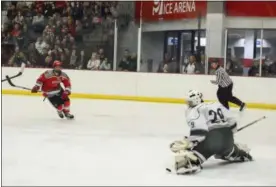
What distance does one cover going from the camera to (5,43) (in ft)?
39.5

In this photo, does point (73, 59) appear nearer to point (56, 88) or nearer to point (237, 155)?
point (56, 88)

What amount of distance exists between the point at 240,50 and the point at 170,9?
2.40m

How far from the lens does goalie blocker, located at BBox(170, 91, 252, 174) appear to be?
13.5ft

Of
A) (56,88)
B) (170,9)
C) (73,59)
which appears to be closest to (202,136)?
(56,88)

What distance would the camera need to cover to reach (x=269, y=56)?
10883 millimetres

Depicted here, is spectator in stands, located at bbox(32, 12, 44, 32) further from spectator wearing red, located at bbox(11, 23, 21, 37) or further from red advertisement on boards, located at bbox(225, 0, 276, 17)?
red advertisement on boards, located at bbox(225, 0, 276, 17)

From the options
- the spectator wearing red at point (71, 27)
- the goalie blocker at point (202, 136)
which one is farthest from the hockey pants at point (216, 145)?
the spectator wearing red at point (71, 27)

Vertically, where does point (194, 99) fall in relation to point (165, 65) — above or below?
below

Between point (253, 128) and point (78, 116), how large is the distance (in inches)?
99.7

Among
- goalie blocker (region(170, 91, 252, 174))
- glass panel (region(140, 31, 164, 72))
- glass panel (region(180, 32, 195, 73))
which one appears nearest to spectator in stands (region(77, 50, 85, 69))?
glass panel (region(140, 31, 164, 72))

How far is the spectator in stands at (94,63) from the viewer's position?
447 inches

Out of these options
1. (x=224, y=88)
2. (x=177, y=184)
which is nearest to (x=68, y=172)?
(x=177, y=184)

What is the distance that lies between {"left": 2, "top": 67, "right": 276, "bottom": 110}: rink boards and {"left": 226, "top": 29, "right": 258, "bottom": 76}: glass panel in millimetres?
351

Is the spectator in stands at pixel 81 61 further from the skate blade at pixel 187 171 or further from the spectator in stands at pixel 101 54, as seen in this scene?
the skate blade at pixel 187 171
